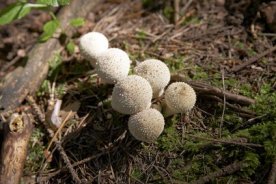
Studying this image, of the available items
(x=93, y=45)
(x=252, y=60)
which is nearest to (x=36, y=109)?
(x=93, y=45)

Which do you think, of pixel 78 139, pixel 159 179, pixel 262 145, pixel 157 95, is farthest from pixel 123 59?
pixel 262 145

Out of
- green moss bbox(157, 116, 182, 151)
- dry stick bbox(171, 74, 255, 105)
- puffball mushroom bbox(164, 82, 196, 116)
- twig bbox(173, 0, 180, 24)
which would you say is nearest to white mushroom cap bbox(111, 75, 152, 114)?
puffball mushroom bbox(164, 82, 196, 116)

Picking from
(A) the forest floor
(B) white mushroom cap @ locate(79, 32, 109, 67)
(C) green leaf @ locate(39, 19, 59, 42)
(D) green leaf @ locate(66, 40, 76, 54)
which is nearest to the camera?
(A) the forest floor

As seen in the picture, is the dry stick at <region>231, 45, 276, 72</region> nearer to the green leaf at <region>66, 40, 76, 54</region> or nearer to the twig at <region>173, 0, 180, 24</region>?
the twig at <region>173, 0, 180, 24</region>

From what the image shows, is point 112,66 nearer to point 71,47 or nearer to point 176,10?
Answer: point 71,47

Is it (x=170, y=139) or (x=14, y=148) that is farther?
(x=14, y=148)

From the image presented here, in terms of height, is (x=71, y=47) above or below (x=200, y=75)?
above
